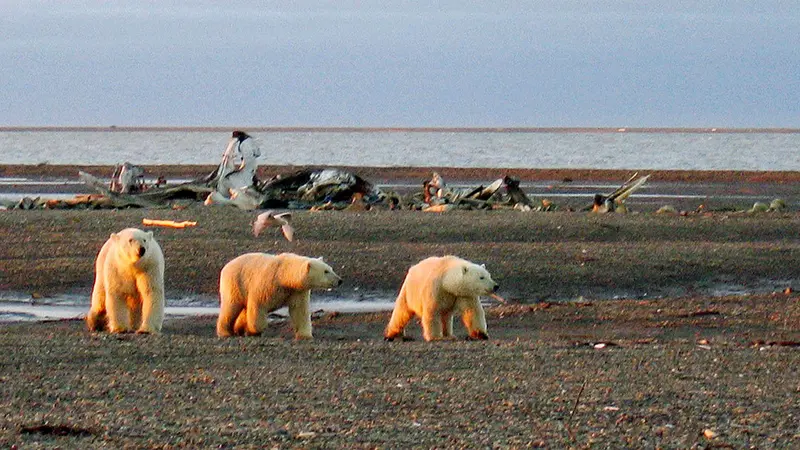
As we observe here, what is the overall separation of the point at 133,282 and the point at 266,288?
1.16 meters

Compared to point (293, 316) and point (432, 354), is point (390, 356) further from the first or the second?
point (293, 316)

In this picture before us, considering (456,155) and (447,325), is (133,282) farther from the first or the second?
(456,155)

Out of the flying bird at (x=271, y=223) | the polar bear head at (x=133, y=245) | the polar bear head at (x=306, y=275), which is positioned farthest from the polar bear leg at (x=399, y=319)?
the flying bird at (x=271, y=223)

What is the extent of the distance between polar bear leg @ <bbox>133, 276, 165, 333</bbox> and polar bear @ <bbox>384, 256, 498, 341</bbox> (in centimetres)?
213

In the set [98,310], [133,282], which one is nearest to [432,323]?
[133,282]

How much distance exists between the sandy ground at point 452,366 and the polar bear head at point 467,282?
0.68 metres

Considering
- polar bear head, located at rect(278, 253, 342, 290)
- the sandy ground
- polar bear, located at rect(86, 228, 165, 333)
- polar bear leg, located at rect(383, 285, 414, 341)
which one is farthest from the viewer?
Answer: polar bear leg, located at rect(383, 285, 414, 341)

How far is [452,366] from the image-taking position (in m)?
9.41

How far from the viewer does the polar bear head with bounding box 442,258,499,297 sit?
1155 centimetres

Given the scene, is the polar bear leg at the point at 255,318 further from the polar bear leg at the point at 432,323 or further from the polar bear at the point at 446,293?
the polar bear leg at the point at 432,323

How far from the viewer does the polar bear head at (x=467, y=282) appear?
11.6 m

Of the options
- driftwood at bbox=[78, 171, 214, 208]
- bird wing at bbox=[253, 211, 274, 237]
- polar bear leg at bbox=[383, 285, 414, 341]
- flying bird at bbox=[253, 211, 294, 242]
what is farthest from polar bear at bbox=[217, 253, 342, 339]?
driftwood at bbox=[78, 171, 214, 208]

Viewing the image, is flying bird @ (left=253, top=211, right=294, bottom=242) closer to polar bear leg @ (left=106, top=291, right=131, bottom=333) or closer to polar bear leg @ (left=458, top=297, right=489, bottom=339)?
polar bear leg @ (left=106, top=291, right=131, bottom=333)

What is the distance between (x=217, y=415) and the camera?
7.42 meters
